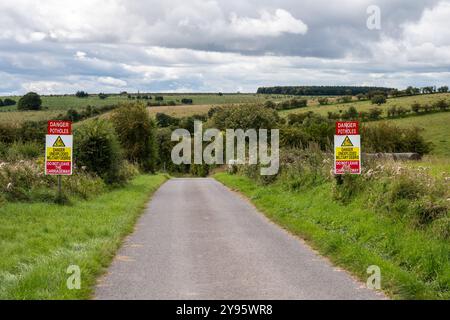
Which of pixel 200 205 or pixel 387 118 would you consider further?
pixel 387 118

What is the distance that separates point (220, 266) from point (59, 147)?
1076 cm

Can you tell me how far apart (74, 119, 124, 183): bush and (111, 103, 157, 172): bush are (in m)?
23.0

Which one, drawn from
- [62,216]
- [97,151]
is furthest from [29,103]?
[62,216]

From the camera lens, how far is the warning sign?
744 inches

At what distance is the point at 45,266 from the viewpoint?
9445mm

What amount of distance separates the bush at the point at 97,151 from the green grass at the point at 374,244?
40.9 feet

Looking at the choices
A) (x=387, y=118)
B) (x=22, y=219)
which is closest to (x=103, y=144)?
(x=22, y=219)

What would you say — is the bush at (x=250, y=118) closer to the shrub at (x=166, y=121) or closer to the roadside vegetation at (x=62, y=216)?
the shrub at (x=166, y=121)

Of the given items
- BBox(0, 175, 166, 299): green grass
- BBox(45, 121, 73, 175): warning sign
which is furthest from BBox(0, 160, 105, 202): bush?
BBox(0, 175, 166, 299): green grass

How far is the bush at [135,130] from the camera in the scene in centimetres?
5203

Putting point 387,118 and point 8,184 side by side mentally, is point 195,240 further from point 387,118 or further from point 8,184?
point 387,118

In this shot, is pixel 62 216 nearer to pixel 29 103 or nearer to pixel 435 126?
pixel 435 126

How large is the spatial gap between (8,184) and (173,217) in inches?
200
